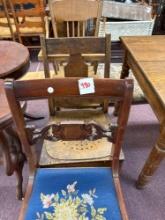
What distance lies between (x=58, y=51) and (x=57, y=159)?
613 mm

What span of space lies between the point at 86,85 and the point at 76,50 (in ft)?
1.77

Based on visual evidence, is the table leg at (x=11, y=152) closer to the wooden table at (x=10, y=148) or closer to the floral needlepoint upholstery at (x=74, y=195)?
the wooden table at (x=10, y=148)

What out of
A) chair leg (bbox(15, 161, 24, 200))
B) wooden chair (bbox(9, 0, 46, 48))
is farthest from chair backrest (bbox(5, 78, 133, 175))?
wooden chair (bbox(9, 0, 46, 48))

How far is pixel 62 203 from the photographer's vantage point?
33.0 inches

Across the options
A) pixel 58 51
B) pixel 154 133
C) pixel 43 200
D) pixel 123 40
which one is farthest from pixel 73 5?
pixel 43 200

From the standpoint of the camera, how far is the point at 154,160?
108 cm

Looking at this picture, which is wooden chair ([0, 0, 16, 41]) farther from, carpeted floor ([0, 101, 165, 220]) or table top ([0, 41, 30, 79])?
carpeted floor ([0, 101, 165, 220])

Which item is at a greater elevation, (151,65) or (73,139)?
(151,65)

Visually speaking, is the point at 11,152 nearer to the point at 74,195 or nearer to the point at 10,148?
the point at 10,148

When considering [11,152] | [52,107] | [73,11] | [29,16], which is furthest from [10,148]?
[29,16]

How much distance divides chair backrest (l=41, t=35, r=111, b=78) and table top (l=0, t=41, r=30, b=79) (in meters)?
0.17

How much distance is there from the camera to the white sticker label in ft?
2.24

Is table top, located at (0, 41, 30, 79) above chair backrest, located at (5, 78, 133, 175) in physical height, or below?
below

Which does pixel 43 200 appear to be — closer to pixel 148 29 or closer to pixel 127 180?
pixel 127 180
